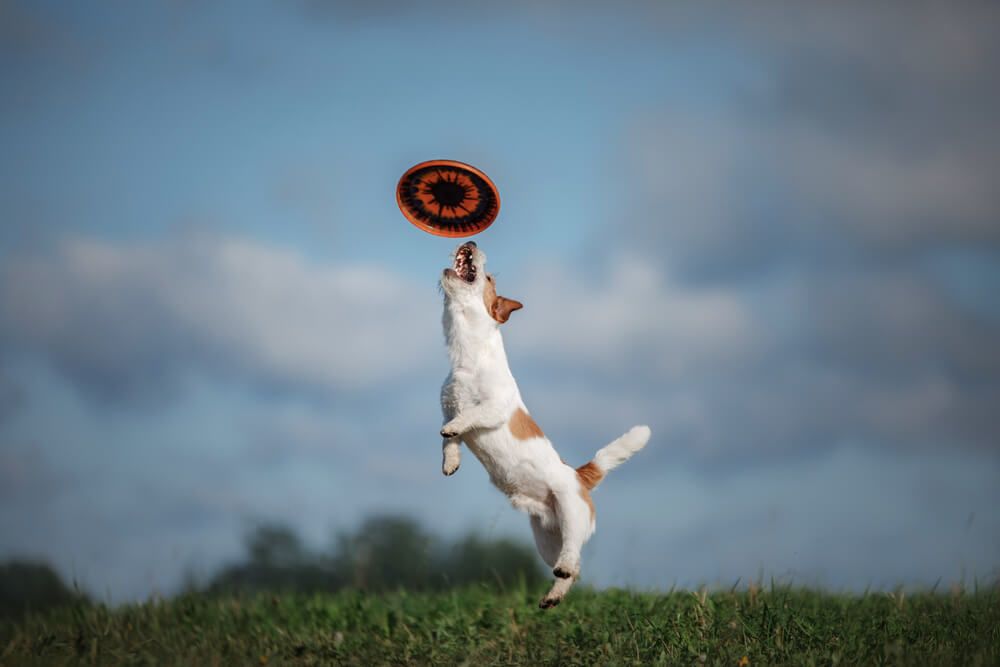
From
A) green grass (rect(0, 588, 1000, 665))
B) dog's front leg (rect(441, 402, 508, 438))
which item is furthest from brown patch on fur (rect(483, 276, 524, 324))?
green grass (rect(0, 588, 1000, 665))

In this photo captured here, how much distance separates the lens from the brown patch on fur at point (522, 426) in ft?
24.4

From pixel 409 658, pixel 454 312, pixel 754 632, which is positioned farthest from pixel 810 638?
pixel 454 312

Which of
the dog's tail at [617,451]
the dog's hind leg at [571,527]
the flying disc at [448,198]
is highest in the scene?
the flying disc at [448,198]

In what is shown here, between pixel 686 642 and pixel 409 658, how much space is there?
2.44 m

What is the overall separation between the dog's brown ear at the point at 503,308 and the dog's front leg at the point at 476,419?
716 millimetres

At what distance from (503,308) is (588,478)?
1596 millimetres

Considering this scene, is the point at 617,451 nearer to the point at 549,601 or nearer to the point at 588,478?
the point at 588,478

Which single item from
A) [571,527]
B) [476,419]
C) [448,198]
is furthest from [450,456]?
[448,198]

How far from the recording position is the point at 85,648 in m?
9.34

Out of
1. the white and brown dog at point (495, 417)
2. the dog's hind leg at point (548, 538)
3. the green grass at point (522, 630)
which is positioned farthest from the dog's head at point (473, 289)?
the green grass at point (522, 630)

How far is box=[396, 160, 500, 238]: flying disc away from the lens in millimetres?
7090

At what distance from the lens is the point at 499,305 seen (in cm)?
755

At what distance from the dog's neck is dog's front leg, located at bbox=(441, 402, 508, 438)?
0.35 meters

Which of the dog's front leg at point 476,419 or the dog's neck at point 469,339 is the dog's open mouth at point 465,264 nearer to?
the dog's neck at point 469,339
